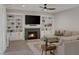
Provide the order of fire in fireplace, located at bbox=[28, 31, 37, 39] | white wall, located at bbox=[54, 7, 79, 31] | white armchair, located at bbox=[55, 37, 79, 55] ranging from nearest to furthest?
white wall, located at bbox=[54, 7, 79, 31] < white armchair, located at bbox=[55, 37, 79, 55] < fire in fireplace, located at bbox=[28, 31, 37, 39]

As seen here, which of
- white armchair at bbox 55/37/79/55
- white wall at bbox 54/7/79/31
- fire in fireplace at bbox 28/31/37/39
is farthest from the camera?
fire in fireplace at bbox 28/31/37/39

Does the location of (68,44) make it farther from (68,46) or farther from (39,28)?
(39,28)

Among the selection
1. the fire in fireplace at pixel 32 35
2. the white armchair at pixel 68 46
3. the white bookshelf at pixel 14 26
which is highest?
the white bookshelf at pixel 14 26

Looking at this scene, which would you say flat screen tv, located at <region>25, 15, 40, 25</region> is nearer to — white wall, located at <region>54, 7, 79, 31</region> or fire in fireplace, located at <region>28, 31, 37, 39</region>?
fire in fireplace, located at <region>28, 31, 37, 39</region>

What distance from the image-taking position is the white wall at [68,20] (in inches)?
98.9

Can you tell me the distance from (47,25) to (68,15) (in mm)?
553

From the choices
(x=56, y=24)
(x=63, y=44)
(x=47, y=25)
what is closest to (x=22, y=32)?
(x=47, y=25)

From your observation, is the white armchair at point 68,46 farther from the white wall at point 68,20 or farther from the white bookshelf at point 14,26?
the white bookshelf at point 14,26

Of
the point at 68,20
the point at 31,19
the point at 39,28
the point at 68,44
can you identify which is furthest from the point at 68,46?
the point at 31,19

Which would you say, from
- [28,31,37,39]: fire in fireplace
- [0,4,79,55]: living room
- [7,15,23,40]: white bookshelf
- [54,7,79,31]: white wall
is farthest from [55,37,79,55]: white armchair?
[7,15,23,40]: white bookshelf

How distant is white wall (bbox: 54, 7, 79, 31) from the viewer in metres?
2.51

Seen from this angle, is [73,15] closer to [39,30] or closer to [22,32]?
[39,30]

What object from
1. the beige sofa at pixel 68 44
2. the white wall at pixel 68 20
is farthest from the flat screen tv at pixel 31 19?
the beige sofa at pixel 68 44

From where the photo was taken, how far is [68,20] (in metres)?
2.62
